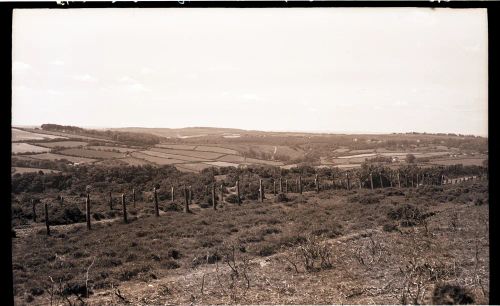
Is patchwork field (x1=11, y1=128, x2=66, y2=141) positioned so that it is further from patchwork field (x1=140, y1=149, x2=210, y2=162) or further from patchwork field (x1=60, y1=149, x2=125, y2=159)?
patchwork field (x1=140, y1=149, x2=210, y2=162)

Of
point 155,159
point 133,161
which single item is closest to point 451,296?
point 155,159

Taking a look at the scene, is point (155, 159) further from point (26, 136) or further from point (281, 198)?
point (281, 198)

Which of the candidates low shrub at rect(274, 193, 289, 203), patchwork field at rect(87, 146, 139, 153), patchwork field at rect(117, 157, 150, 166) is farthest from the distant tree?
patchwork field at rect(87, 146, 139, 153)

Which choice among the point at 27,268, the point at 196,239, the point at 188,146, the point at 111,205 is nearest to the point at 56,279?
the point at 27,268

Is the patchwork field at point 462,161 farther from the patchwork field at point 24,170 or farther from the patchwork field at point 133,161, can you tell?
the patchwork field at point 24,170

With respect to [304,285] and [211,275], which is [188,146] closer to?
[211,275]

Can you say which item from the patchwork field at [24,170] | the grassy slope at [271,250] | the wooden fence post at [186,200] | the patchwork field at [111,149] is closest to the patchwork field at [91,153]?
the patchwork field at [111,149]
